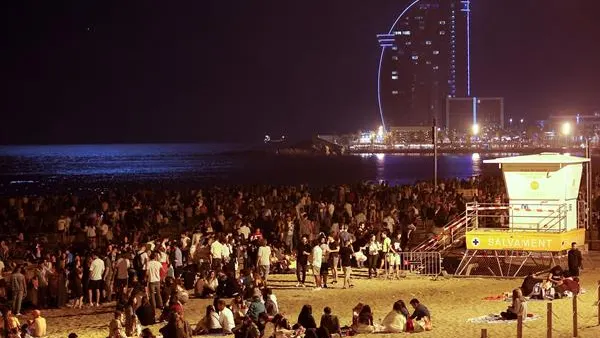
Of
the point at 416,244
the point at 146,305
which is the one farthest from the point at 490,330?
the point at 416,244

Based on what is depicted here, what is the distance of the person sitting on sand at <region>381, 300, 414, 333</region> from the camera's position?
641 inches

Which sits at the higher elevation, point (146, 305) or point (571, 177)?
point (571, 177)

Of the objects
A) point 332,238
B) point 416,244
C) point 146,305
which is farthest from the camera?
point 416,244

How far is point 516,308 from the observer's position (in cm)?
1661

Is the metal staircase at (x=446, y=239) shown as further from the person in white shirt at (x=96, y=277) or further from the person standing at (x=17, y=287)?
the person standing at (x=17, y=287)

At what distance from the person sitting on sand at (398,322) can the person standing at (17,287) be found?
23.9 ft

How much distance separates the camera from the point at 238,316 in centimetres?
1655

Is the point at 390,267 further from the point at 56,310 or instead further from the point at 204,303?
the point at 56,310

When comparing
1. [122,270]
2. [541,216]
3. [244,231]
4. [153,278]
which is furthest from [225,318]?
[541,216]

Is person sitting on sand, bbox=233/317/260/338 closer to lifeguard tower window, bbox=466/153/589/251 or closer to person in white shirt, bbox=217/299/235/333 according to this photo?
person in white shirt, bbox=217/299/235/333

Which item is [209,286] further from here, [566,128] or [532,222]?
[566,128]

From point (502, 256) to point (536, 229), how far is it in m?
1.24

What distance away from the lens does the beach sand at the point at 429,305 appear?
16328mm

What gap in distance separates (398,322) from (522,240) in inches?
289
